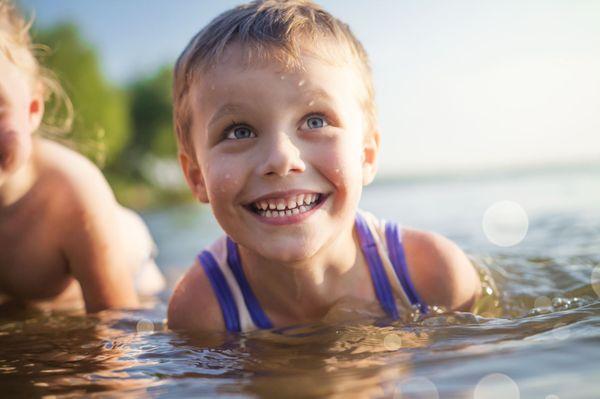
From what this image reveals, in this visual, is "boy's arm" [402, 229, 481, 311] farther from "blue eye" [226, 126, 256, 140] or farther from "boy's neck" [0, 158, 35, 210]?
"boy's neck" [0, 158, 35, 210]

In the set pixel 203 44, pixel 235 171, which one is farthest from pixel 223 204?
pixel 203 44

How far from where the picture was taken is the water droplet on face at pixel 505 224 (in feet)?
20.1

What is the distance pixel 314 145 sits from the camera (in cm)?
277

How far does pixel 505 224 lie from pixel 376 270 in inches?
160

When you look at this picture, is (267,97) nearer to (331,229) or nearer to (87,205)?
(331,229)

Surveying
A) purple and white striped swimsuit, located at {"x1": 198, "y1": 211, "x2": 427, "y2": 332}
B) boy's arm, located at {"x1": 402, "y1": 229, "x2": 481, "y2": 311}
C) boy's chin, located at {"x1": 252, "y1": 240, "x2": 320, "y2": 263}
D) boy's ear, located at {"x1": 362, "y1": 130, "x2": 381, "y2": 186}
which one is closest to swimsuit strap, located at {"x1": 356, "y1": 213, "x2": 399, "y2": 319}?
purple and white striped swimsuit, located at {"x1": 198, "y1": 211, "x2": 427, "y2": 332}

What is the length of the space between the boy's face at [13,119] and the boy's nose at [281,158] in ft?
4.83

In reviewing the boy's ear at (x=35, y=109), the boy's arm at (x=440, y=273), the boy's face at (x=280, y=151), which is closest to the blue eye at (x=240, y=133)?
the boy's face at (x=280, y=151)

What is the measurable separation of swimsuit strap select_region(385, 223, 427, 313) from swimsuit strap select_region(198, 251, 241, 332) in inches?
30.9

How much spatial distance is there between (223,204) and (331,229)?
458 millimetres

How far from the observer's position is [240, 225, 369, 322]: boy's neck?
319cm

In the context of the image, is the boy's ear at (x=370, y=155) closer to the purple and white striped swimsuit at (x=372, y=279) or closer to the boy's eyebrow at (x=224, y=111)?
the purple and white striped swimsuit at (x=372, y=279)

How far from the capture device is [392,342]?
8.35ft

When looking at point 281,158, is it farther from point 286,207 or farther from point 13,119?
point 13,119
